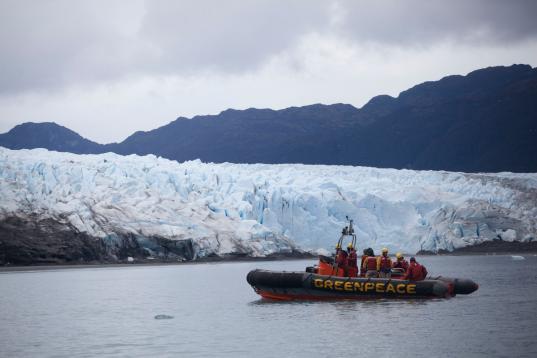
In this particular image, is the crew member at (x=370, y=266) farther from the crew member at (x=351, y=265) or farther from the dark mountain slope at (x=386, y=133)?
the dark mountain slope at (x=386, y=133)

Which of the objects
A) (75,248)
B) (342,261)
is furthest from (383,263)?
(75,248)

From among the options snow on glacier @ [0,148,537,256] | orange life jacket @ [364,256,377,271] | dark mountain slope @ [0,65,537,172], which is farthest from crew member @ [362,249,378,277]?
dark mountain slope @ [0,65,537,172]

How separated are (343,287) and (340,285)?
108 mm

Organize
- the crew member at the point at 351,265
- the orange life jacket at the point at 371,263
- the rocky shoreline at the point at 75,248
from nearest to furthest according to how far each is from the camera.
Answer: the orange life jacket at the point at 371,263 < the crew member at the point at 351,265 < the rocky shoreline at the point at 75,248

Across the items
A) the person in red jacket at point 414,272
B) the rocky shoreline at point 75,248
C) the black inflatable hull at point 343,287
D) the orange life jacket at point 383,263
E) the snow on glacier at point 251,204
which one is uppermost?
the snow on glacier at point 251,204

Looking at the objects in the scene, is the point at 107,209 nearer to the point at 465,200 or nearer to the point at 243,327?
the point at 465,200

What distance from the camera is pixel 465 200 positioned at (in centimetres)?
5462

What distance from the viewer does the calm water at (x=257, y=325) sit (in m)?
15.5

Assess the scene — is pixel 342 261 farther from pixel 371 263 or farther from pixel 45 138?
pixel 45 138

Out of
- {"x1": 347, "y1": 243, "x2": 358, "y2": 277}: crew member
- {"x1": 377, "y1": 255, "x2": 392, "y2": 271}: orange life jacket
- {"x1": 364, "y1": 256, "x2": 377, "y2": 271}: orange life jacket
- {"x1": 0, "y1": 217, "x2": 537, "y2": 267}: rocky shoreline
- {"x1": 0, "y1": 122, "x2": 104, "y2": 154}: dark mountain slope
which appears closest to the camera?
{"x1": 377, "y1": 255, "x2": 392, "y2": 271}: orange life jacket

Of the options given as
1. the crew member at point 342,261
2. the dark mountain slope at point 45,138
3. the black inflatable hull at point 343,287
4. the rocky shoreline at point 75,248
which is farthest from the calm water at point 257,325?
the dark mountain slope at point 45,138

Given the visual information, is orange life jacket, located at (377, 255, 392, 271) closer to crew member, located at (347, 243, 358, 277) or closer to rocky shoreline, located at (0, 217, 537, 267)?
crew member, located at (347, 243, 358, 277)

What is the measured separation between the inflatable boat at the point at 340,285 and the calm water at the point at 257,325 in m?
0.36

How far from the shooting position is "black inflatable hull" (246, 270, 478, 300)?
22.8 m
